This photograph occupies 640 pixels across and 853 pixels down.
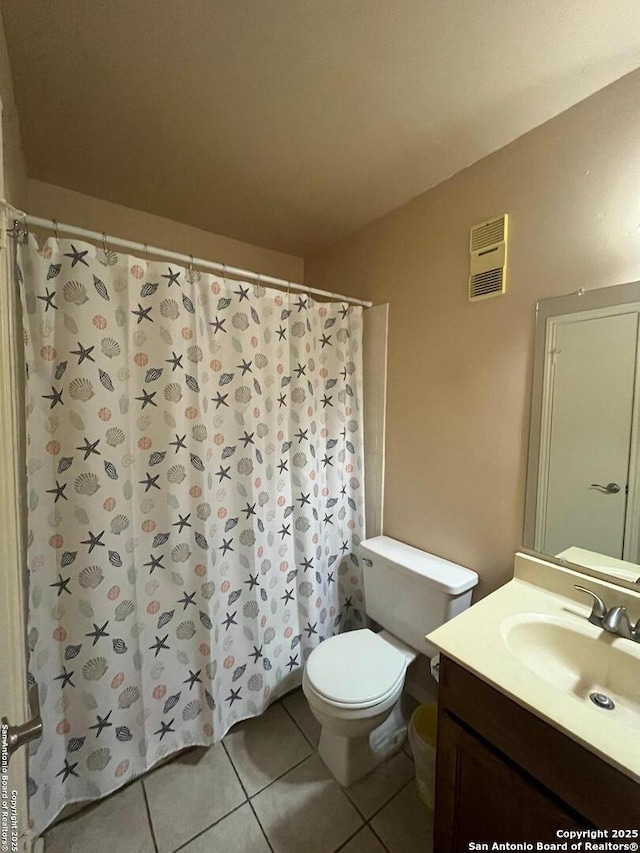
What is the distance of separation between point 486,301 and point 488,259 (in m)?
0.15

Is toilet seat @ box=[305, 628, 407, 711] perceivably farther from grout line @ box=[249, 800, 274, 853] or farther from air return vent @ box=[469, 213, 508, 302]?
air return vent @ box=[469, 213, 508, 302]

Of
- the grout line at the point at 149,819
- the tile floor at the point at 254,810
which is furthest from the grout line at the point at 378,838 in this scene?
the grout line at the point at 149,819

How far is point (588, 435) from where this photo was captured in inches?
44.7

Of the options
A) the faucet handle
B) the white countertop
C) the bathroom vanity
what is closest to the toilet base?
the bathroom vanity

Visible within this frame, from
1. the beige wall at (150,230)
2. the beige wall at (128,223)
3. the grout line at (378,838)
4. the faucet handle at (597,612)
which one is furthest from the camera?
the beige wall at (150,230)

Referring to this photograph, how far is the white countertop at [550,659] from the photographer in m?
0.70

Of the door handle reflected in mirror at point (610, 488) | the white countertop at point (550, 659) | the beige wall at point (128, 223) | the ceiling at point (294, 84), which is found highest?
the ceiling at point (294, 84)

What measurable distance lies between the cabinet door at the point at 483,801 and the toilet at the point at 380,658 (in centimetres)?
32

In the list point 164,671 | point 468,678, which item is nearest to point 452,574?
point 468,678

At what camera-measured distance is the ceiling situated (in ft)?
2.85

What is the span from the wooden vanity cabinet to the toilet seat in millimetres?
309

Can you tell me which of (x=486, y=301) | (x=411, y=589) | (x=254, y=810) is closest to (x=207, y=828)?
(x=254, y=810)

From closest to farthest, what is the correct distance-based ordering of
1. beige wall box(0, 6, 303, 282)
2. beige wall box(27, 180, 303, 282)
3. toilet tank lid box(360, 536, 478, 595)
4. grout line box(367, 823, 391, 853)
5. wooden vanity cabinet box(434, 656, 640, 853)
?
wooden vanity cabinet box(434, 656, 640, 853), grout line box(367, 823, 391, 853), beige wall box(0, 6, 303, 282), toilet tank lid box(360, 536, 478, 595), beige wall box(27, 180, 303, 282)

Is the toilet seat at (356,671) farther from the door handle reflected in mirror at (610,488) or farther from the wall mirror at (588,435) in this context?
the door handle reflected in mirror at (610,488)
